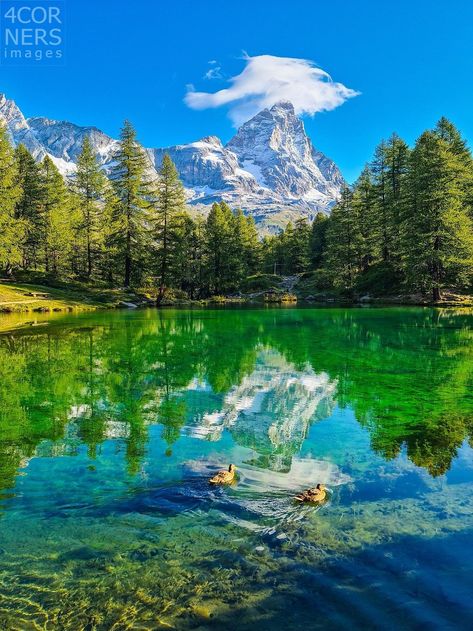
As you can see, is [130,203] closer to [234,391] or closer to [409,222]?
[409,222]

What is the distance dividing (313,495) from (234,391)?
23.6 feet

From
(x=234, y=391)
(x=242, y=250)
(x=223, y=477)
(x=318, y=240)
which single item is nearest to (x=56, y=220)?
(x=242, y=250)

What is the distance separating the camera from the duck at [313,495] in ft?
22.4

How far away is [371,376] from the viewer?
15.8 metres

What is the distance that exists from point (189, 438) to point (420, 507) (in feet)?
16.1

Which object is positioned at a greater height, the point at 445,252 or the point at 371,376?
the point at 445,252

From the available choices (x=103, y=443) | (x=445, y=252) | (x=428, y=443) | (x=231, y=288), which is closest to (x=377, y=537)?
(x=428, y=443)

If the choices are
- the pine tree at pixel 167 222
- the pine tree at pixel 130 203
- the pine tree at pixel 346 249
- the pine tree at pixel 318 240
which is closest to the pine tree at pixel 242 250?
the pine tree at pixel 318 240

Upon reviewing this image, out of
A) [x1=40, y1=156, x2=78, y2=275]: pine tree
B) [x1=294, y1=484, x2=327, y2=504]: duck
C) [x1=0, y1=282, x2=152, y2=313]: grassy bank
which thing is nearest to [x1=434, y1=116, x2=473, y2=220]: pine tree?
[x1=0, y1=282, x2=152, y2=313]: grassy bank

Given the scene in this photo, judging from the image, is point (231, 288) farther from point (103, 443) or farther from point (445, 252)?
point (103, 443)

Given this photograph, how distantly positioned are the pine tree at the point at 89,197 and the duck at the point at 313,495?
186 feet

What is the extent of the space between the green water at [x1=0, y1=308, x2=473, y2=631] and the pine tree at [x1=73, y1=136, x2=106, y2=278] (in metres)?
46.2

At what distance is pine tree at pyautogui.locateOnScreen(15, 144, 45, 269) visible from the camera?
194 ft

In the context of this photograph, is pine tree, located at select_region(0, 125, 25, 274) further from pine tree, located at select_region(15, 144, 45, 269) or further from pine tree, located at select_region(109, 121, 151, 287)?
pine tree, located at select_region(109, 121, 151, 287)
